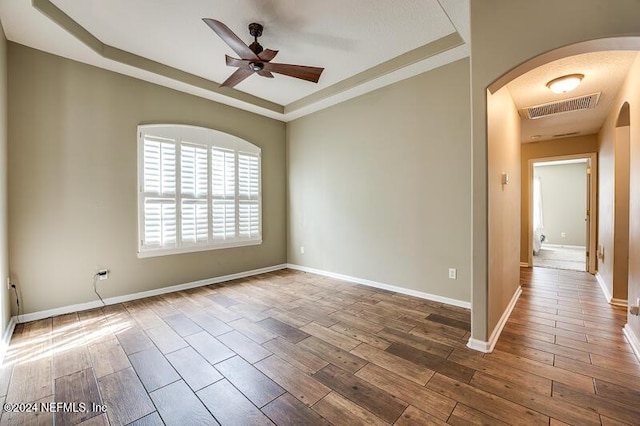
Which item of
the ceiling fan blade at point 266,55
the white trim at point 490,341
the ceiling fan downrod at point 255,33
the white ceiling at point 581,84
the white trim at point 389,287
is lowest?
the white trim at point 490,341

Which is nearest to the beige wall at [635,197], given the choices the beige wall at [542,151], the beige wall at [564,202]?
the beige wall at [542,151]

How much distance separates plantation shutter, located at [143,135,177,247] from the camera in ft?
11.7

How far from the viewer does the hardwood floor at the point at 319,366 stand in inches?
61.9

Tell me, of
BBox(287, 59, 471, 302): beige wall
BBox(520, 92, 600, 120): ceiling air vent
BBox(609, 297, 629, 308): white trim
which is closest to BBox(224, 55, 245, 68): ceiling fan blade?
BBox(287, 59, 471, 302): beige wall

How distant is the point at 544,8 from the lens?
1.85 m

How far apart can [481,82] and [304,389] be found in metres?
2.60

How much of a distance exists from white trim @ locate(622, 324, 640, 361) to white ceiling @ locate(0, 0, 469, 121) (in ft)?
9.86

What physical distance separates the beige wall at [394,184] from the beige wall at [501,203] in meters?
0.37

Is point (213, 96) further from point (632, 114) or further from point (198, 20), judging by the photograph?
point (632, 114)

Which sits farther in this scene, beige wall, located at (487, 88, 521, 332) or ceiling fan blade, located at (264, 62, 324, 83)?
ceiling fan blade, located at (264, 62, 324, 83)

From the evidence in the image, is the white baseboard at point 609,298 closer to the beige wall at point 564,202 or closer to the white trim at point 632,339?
the white trim at point 632,339

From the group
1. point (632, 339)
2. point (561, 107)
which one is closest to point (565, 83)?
point (561, 107)

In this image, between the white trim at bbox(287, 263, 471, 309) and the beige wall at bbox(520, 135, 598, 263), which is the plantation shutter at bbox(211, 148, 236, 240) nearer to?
the white trim at bbox(287, 263, 471, 309)

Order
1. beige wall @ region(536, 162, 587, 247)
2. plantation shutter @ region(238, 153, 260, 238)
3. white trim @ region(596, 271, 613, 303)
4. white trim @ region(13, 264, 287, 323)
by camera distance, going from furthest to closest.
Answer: beige wall @ region(536, 162, 587, 247), plantation shutter @ region(238, 153, 260, 238), white trim @ region(596, 271, 613, 303), white trim @ region(13, 264, 287, 323)
